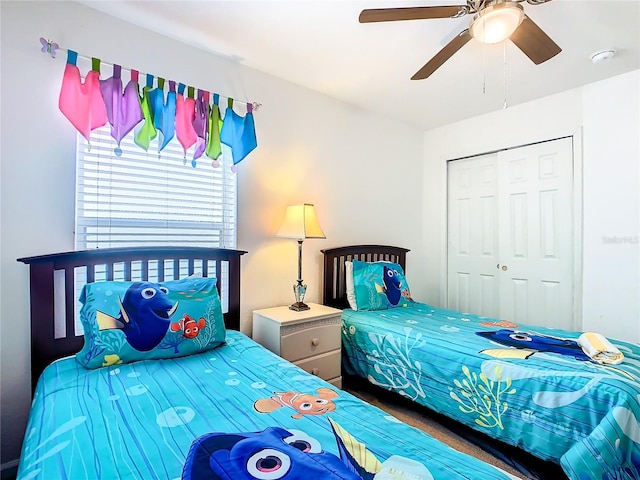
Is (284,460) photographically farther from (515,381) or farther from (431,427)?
(431,427)

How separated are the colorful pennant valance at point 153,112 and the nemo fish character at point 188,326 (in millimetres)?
1037

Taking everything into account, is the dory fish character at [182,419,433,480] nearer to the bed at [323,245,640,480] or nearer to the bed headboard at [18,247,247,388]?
the bed at [323,245,640,480]

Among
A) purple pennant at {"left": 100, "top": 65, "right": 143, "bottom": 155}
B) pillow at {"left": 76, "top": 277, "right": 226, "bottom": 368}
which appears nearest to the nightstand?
pillow at {"left": 76, "top": 277, "right": 226, "bottom": 368}

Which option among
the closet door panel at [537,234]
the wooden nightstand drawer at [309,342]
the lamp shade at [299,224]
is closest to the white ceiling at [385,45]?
the closet door panel at [537,234]

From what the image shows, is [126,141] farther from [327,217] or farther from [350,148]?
[350,148]

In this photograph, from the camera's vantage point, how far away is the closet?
2984mm

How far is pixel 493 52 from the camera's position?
2330 millimetres

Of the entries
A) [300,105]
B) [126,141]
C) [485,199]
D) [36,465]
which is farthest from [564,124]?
[36,465]

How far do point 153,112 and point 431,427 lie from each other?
2617 mm

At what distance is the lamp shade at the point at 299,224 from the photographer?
2.49 m

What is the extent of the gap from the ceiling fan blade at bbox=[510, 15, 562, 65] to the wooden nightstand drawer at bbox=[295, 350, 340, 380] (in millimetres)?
2158

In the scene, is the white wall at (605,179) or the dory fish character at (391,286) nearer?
the white wall at (605,179)

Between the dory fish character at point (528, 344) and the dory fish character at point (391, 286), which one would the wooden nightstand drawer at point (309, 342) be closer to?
the dory fish character at point (391, 286)

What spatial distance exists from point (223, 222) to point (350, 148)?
146 cm
